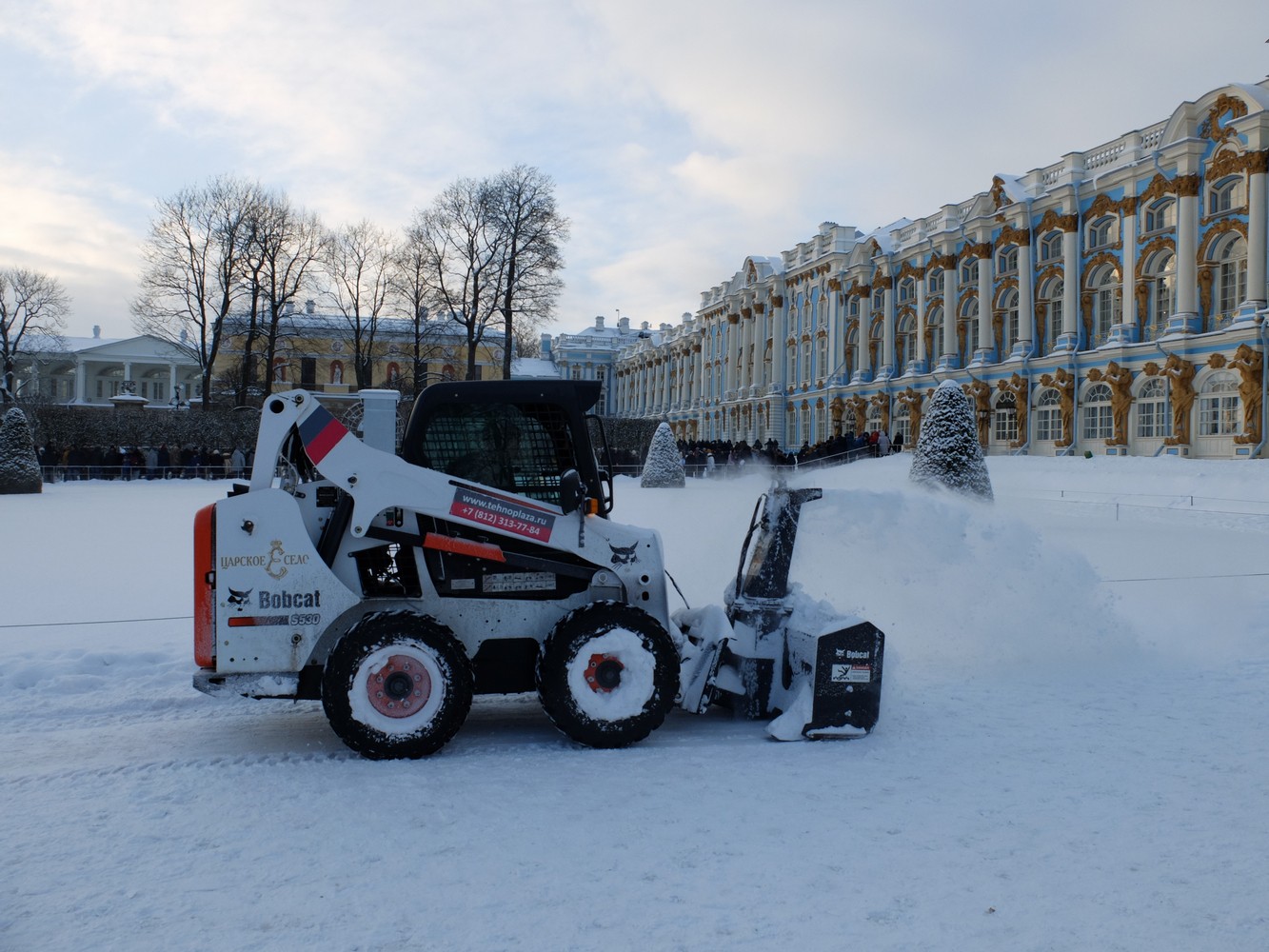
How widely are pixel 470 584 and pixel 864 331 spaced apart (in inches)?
2197

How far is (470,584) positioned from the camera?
232 inches

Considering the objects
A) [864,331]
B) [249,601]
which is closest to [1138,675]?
[249,601]

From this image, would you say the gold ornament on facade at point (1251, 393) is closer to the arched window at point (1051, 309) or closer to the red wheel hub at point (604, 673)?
the arched window at point (1051, 309)

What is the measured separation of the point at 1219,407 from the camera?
34781mm

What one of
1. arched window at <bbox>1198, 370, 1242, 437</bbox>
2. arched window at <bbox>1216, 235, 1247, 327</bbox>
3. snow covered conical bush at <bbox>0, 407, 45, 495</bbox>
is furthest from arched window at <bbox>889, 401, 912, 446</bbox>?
snow covered conical bush at <bbox>0, 407, 45, 495</bbox>

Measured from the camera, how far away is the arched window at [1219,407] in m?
34.1

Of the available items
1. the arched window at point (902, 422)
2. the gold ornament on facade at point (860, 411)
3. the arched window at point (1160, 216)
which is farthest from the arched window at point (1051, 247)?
the gold ornament on facade at point (860, 411)

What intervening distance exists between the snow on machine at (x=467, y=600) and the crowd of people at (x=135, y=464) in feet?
98.9

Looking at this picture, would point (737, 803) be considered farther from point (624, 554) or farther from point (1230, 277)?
point (1230, 277)

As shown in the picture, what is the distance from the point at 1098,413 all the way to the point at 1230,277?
23.2 feet

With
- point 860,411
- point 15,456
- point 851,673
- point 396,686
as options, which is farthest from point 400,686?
point 860,411

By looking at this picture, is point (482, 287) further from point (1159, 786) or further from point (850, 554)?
point (1159, 786)

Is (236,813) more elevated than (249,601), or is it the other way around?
(249,601)

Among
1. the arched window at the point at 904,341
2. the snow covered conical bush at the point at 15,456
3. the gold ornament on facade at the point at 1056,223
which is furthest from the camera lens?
the arched window at the point at 904,341
